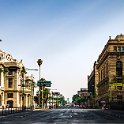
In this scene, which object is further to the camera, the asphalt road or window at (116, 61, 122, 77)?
window at (116, 61, 122, 77)

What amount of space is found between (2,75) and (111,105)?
34784 mm

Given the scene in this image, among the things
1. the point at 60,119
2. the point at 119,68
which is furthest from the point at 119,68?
the point at 60,119

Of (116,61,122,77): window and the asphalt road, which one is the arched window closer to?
(116,61,122,77): window

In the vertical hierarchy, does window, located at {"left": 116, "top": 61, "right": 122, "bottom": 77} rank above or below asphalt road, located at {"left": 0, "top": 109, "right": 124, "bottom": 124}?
above

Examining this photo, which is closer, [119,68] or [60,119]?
[60,119]

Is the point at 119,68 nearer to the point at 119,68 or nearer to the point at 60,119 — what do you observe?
the point at 119,68

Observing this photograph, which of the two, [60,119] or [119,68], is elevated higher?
[119,68]

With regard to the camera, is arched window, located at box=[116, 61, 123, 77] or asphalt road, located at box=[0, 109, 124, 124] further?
arched window, located at box=[116, 61, 123, 77]

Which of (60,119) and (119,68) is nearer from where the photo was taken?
(60,119)

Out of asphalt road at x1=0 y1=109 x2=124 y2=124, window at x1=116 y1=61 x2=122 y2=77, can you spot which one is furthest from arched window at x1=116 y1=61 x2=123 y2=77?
asphalt road at x1=0 y1=109 x2=124 y2=124

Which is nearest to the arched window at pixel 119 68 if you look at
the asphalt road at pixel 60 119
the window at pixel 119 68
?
the window at pixel 119 68

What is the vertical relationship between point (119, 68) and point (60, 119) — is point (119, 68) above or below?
above

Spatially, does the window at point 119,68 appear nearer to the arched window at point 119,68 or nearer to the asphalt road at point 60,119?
the arched window at point 119,68

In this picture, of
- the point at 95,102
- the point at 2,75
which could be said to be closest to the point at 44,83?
the point at 2,75
